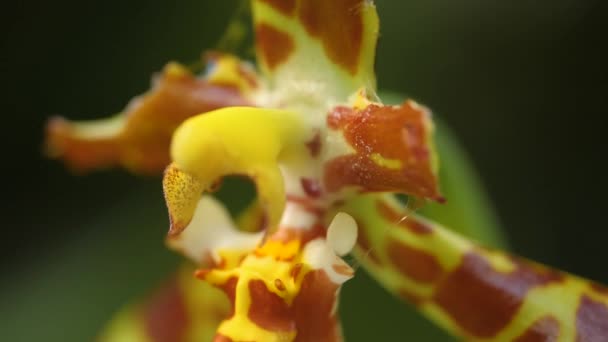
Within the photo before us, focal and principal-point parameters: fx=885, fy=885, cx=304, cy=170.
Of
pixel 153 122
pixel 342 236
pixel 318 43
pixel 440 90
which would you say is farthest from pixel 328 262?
pixel 440 90

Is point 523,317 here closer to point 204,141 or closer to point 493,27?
point 204,141

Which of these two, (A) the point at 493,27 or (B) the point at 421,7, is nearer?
(B) the point at 421,7

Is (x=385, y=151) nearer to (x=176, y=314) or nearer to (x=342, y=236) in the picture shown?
(x=342, y=236)

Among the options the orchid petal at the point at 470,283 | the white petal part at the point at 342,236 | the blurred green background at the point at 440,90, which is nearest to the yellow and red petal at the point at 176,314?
the orchid petal at the point at 470,283

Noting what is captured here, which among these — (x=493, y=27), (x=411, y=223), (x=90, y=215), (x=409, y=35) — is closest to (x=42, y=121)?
(x=90, y=215)

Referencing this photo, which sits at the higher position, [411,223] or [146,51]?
[411,223]

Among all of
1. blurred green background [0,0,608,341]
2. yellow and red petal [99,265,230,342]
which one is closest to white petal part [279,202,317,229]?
yellow and red petal [99,265,230,342]

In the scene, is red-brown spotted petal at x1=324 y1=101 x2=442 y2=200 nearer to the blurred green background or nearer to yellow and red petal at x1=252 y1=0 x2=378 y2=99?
yellow and red petal at x1=252 y1=0 x2=378 y2=99
